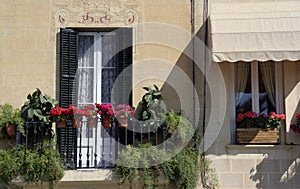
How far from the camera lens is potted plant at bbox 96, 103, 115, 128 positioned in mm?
9266

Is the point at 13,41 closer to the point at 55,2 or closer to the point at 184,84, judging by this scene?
the point at 55,2

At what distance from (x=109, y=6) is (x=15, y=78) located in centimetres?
240

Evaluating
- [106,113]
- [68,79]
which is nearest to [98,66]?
[68,79]

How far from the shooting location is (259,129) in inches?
380

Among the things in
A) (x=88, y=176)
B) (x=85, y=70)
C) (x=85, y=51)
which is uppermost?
(x=85, y=51)

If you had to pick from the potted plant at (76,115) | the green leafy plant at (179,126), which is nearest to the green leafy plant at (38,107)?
the potted plant at (76,115)

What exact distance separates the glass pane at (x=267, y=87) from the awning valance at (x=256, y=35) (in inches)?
33.2

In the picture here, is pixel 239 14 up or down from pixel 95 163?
up

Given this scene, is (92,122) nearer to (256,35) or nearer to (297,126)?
(256,35)

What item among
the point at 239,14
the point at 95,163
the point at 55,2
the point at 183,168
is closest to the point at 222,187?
the point at 183,168

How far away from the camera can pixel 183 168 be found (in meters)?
9.19

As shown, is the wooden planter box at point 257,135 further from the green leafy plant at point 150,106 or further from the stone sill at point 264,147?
the green leafy plant at point 150,106

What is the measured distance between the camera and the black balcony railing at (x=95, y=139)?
9.39m

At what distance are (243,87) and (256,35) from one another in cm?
121
